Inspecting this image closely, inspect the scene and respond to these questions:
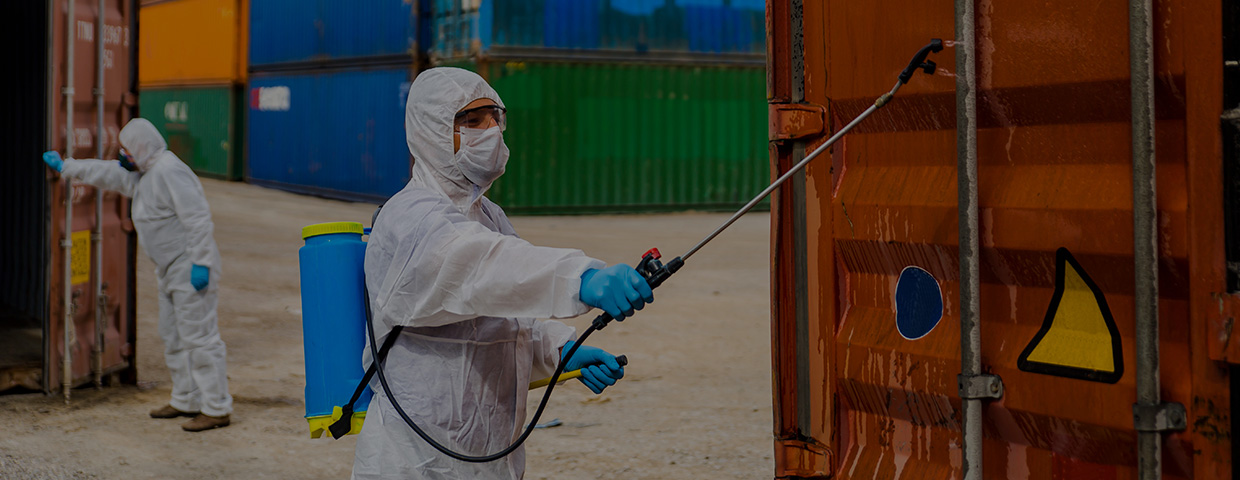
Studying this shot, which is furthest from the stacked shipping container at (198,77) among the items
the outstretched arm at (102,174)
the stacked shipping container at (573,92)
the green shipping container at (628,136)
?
the outstretched arm at (102,174)

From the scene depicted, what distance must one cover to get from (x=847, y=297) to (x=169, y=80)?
91.2 ft

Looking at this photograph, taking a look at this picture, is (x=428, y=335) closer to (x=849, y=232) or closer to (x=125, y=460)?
(x=849, y=232)

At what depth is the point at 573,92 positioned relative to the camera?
20.2 meters

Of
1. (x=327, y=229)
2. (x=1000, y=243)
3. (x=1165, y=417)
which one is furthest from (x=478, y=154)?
(x=1165, y=417)

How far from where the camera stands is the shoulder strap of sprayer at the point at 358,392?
3.02m

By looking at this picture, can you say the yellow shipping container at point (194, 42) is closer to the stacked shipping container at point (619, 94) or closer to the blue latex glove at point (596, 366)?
the stacked shipping container at point (619, 94)

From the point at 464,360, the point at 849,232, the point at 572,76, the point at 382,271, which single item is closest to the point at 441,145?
the point at 382,271

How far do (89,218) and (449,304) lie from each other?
5366 millimetres

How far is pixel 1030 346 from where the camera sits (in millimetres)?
2516

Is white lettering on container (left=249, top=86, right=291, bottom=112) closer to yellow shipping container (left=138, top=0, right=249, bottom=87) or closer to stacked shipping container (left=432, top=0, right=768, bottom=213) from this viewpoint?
yellow shipping container (left=138, top=0, right=249, bottom=87)

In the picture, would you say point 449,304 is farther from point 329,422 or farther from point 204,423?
point 204,423

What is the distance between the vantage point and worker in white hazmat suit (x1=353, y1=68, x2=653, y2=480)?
2756 mm

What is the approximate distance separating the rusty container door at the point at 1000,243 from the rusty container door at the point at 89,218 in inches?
209

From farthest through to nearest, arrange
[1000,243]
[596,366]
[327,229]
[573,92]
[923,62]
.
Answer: [573,92] < [596,366] < [327,229] < [923,62] < [1000,243]
